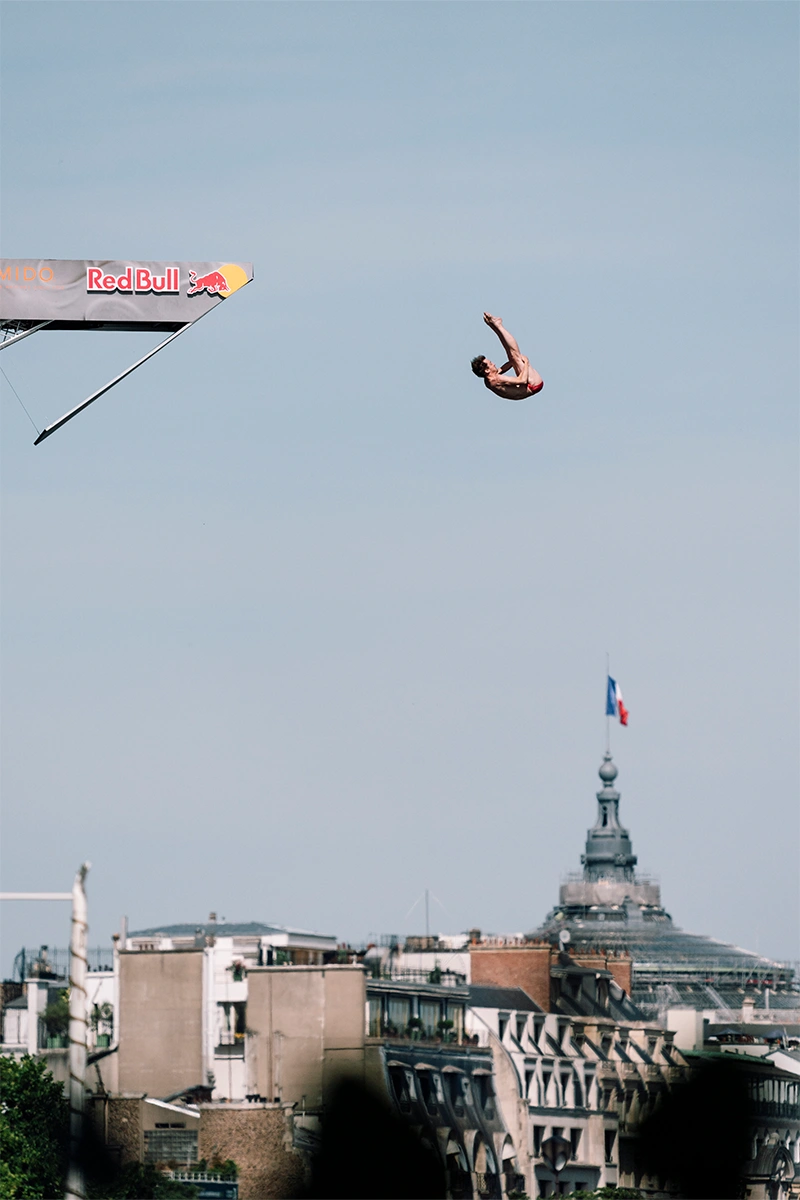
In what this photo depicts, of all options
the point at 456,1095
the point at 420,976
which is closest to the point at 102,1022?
the point at 420,976

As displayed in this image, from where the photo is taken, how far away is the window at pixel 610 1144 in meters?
153

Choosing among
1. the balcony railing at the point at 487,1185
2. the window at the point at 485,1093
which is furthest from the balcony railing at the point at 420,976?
the balcony railing at the point at 487,1185

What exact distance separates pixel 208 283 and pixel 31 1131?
2751 inches

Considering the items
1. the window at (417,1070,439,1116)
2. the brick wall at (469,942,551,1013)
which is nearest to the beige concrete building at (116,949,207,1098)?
the window at (417,1070,439,1116)

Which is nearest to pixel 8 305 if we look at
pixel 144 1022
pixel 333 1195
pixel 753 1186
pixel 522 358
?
pixel 522 358

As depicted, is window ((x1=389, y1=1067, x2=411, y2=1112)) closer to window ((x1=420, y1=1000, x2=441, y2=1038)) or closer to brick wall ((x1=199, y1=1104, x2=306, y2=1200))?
window ((x1=420, y1=1000, x2=441, y2=1038))

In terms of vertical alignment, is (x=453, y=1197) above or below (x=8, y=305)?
below

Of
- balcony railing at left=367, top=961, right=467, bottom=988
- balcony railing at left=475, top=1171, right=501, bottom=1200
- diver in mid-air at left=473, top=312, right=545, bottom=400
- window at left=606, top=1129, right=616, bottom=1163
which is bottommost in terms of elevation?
balcony railing at left=475, top=1171, right=501, bottom=1200

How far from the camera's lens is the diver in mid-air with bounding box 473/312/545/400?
56.7m

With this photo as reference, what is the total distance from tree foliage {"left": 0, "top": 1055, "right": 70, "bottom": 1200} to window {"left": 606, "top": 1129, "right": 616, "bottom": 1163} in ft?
138

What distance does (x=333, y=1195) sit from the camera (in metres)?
118

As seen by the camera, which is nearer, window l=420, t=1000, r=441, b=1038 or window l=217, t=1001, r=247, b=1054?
window l=217, t=1001, r=247, b=1054

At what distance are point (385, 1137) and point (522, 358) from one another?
79.5 metres

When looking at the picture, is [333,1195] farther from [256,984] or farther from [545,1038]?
[545,1038]
